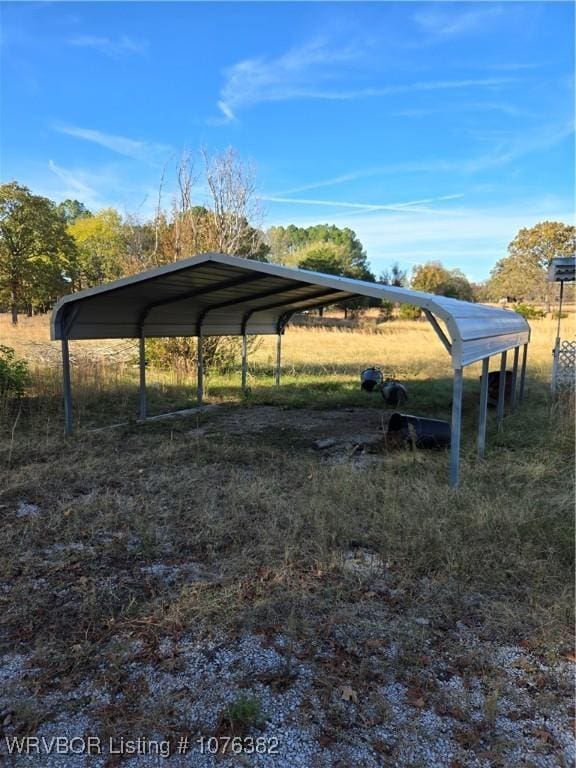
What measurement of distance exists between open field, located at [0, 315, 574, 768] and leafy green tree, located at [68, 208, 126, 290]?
3638 centimetres

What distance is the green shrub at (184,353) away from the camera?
39.6ft

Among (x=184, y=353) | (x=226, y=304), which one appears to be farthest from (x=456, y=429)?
(x=184, y=353)

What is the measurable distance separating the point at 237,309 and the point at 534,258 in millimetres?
38722

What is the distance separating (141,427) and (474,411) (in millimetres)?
5670

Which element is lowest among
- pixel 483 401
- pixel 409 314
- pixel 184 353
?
pixel 483 401

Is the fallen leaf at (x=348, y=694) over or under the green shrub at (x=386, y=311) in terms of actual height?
under

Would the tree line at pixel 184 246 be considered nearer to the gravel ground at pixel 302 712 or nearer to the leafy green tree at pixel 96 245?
the leafy green tree at pixel 96 245

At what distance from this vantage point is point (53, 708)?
207 cm

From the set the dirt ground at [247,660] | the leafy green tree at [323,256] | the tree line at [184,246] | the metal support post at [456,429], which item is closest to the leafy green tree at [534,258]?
the tree line at [184,246]

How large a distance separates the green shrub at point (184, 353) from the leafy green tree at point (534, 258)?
1328 inches

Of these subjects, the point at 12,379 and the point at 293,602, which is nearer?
the point at 293,602

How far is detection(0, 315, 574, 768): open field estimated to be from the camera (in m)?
2.00

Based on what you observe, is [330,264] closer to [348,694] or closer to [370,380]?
[370,380]

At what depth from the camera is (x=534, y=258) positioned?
40688 millimetres
